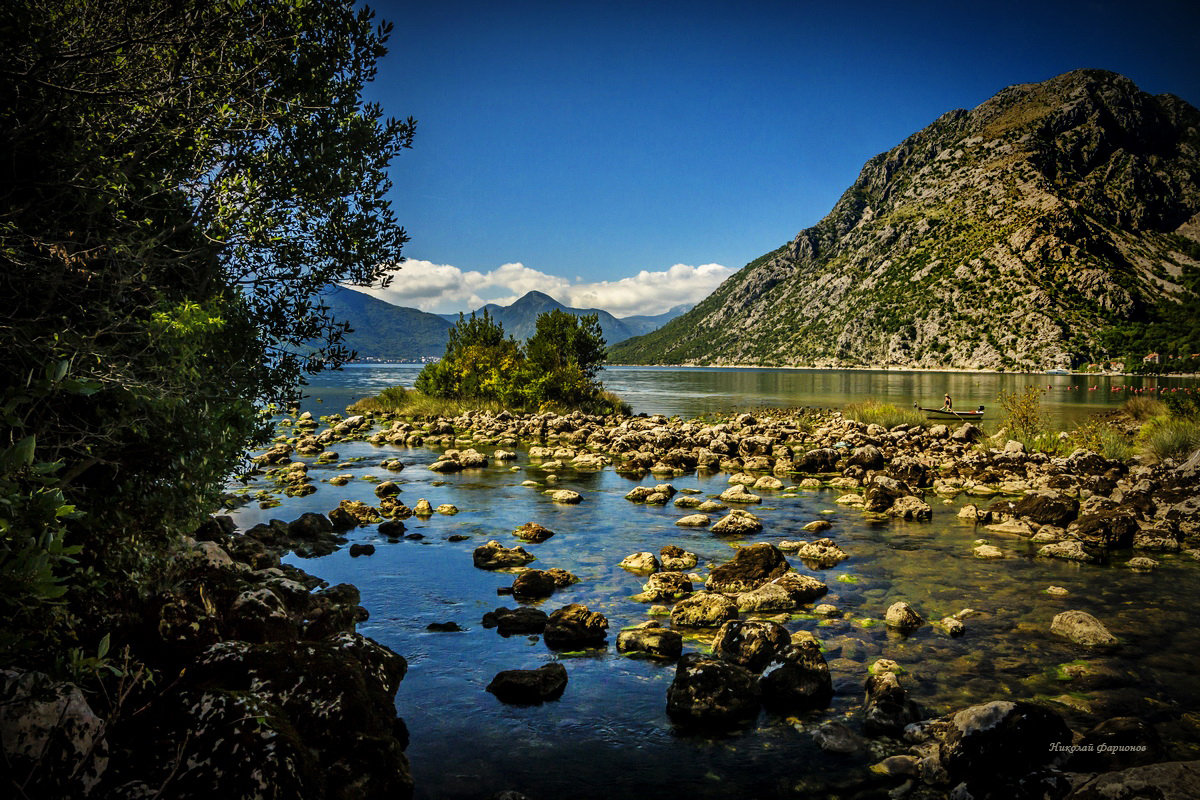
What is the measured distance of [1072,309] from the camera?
135 metres

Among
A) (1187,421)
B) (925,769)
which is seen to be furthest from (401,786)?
(1187,421)

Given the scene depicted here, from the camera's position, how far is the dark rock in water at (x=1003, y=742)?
6.72 meters

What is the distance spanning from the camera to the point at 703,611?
1188 centimetres

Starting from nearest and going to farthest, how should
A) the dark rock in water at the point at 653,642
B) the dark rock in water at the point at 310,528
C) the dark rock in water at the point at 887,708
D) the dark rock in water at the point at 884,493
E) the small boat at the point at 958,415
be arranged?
the dark rock in water at the point at 887,708 → the dark rock in water at the point at 653,642 → the dark rock in water at the point at 310,528 → the dark rock in water at the point at 884,493 → the small boat at the point at 958,415

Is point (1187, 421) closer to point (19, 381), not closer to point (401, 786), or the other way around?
point (401, 786)

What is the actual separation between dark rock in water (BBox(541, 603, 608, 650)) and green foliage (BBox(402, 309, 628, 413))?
43.4m

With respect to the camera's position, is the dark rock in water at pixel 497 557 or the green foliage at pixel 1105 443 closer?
the dark rock in water at pixel 497 557

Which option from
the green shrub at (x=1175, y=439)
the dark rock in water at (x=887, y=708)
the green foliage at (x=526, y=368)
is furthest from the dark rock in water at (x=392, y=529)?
the green foliage at (x=526, y=368)

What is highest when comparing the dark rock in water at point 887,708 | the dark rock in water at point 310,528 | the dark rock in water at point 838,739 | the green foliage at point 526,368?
the green foliage at point 526,368

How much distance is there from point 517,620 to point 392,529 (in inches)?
327

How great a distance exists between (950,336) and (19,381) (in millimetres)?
177121

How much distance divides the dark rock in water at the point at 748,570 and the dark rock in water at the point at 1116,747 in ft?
22.2

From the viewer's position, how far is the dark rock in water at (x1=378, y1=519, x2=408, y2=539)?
18125mm

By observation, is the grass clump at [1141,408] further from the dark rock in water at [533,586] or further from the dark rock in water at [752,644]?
the dark rock in water at [533,586]
